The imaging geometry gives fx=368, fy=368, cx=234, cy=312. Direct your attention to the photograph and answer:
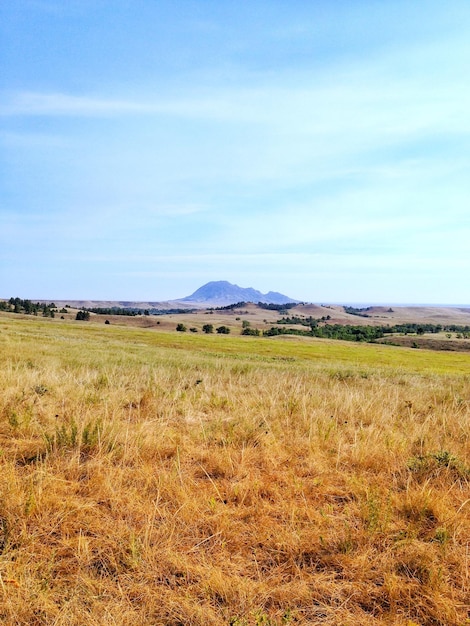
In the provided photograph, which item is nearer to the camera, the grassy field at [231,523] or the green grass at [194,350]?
the grassy field at [231,523]

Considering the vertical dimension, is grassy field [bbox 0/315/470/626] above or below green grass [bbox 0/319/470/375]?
above

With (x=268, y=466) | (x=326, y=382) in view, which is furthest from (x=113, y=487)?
(x=326, y=382)

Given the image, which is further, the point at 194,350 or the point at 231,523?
the point at 194,350

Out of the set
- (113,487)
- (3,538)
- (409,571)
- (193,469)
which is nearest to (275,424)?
(193,469)

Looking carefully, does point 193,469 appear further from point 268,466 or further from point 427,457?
point 427,457

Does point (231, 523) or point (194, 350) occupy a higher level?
point (231, 523)

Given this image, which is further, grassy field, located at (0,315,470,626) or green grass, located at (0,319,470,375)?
green grass, located at (0,319,470,375)

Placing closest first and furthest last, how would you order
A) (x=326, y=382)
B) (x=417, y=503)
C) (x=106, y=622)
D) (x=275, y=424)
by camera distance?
(x=106, y=622) → (x=417, y=503) → (x=275, y=424) → (x=326, y=382)

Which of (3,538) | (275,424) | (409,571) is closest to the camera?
(409,571)

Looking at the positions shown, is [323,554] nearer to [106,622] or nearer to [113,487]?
[106,622]

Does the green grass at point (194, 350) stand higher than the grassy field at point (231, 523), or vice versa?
the grassy field at point (231, 523)

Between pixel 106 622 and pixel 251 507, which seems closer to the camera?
pixel 106 622

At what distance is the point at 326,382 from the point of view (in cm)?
1307

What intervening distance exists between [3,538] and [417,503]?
3.64m
